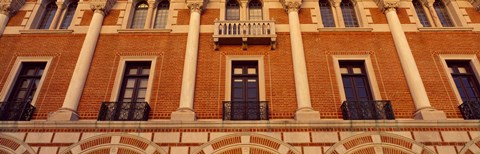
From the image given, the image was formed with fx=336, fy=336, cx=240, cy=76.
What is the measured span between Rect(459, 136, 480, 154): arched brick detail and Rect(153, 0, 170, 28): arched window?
11984 millimetres

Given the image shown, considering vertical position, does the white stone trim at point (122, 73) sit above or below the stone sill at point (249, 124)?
above

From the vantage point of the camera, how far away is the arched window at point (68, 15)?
48.5 feet

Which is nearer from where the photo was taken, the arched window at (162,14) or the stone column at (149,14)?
the stone column at (149,14)

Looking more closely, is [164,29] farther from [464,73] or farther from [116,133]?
[464,73]

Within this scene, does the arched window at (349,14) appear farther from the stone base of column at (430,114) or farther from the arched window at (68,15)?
the arched window at (68,15)

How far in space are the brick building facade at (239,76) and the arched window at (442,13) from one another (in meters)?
0.08

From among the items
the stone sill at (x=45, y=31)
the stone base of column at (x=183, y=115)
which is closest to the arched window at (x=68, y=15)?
the stone sill at (x=45, y=31)

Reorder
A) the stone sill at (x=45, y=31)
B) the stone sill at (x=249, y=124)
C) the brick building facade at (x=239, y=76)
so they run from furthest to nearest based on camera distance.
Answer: the stone sill at (x=45, y=31)
the stone sill at (x=249, y=124)
the brick building facade at (x=239, y=76)

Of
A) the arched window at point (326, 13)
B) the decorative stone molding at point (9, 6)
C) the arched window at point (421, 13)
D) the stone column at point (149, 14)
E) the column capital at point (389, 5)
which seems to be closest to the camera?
the column capital at point (389, 5)

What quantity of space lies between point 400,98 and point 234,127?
5.97 metres

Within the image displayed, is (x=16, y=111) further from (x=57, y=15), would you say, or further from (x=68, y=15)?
(x=68, y=15)

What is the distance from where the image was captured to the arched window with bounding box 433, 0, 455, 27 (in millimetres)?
14895

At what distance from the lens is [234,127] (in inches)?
417

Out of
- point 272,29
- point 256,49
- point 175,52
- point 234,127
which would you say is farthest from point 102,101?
point 272,29
